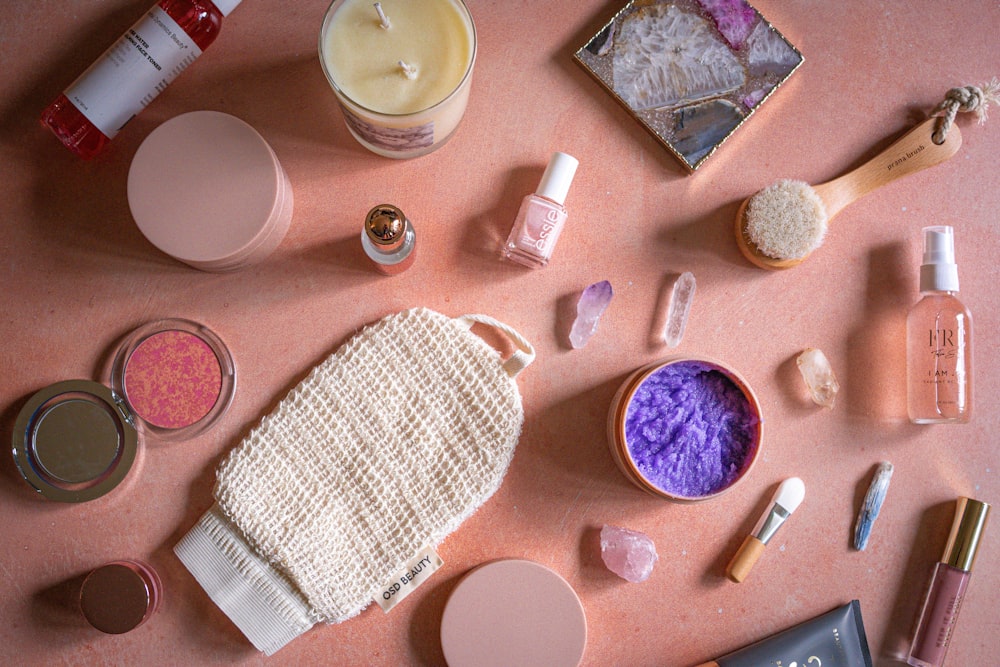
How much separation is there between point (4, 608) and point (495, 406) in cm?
50

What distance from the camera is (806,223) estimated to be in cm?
63

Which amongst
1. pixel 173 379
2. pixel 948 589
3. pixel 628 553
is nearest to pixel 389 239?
pixel 173 379

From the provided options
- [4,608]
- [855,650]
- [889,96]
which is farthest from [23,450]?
[889,96]

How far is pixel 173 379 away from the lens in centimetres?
62

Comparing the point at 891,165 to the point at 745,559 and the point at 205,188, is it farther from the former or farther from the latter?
the point at 205,188

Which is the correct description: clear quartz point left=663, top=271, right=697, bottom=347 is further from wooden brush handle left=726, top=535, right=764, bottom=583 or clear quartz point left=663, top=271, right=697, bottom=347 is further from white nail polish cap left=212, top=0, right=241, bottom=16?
white nail polish cap left=212, top=0, right=241, bottom=16

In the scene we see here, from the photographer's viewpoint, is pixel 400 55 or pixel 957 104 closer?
pixel 400 55

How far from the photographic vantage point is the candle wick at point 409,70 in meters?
0.54

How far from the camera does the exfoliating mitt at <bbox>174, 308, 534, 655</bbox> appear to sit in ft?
2.02

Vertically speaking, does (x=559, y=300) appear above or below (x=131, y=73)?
below

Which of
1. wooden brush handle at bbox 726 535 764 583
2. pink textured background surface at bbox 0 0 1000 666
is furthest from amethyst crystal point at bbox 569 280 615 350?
wooden brush handle at bbox 726 535 764 583

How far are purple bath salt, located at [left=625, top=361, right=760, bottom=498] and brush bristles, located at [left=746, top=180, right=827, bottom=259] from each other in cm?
14

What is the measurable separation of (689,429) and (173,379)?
0.49 meters

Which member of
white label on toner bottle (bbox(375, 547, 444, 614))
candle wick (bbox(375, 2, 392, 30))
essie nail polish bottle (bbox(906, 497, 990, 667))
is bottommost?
essie nail polish bottle (bbox(906, 497, 990, 667))
